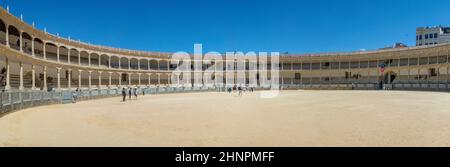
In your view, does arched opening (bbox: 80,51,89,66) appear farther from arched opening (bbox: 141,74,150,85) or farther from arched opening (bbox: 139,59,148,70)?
arched opening (bbox: 139,59,148,70)

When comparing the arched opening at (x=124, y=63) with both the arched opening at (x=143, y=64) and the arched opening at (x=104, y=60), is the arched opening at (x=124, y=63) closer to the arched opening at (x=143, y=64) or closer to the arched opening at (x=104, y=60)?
the arched opening at (x=104, y=60)

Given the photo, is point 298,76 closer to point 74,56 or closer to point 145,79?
point 145,79

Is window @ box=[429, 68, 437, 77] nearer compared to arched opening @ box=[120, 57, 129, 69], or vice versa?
window @ box=[429, 68, 437, 77]

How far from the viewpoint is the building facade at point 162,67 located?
36312 mm

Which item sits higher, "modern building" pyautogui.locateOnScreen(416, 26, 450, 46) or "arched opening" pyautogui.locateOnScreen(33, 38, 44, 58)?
"modern building" pyautogui.locateOnScreen(416, 26, 450, 46)

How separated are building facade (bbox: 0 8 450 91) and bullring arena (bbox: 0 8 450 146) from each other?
0.21m

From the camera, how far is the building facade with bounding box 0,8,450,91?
3631 cm

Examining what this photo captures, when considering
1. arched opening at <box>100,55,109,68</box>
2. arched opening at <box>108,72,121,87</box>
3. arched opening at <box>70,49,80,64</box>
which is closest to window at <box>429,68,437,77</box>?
arched opening at <box>108,72,121,87</box>

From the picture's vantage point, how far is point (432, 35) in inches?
3497

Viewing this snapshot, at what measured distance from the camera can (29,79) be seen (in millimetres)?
34156
